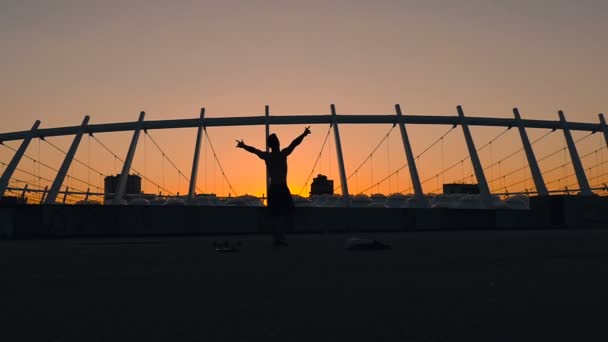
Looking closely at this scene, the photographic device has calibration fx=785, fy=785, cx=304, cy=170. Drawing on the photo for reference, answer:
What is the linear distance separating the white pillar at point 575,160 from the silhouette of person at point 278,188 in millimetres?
48775

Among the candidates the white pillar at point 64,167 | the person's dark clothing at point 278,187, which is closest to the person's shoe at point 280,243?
the person's dark clothing at point 278,187

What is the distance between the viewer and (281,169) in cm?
1237

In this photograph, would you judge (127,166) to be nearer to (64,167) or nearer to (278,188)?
(64,167)

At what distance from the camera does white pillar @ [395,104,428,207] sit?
46.7 m

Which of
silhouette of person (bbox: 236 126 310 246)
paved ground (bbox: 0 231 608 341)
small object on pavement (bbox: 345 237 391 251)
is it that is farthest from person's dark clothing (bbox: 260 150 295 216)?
paved ground (bbox: 0 231 608 341)

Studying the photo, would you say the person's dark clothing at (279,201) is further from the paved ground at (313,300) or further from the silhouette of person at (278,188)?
the paved ground at (313,300)

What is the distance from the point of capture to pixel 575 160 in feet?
196

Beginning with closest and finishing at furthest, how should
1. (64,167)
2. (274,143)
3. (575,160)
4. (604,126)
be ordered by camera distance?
(274,143) < (64,167) < (575,160) < (604,126)

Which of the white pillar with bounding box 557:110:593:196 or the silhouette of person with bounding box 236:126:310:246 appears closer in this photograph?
the silhouette of person with bounding box 236:126:310:246

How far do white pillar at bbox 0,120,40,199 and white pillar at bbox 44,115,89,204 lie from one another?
4.96m

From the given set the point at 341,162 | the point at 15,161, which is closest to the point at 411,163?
the point at 341,162

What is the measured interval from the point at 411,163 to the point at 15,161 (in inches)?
1064

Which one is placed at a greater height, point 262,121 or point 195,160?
point 262,121

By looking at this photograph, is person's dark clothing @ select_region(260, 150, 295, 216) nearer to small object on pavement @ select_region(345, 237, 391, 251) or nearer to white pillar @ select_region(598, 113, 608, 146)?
small object on pavement @ select_region(345, 237, 391, 251)
